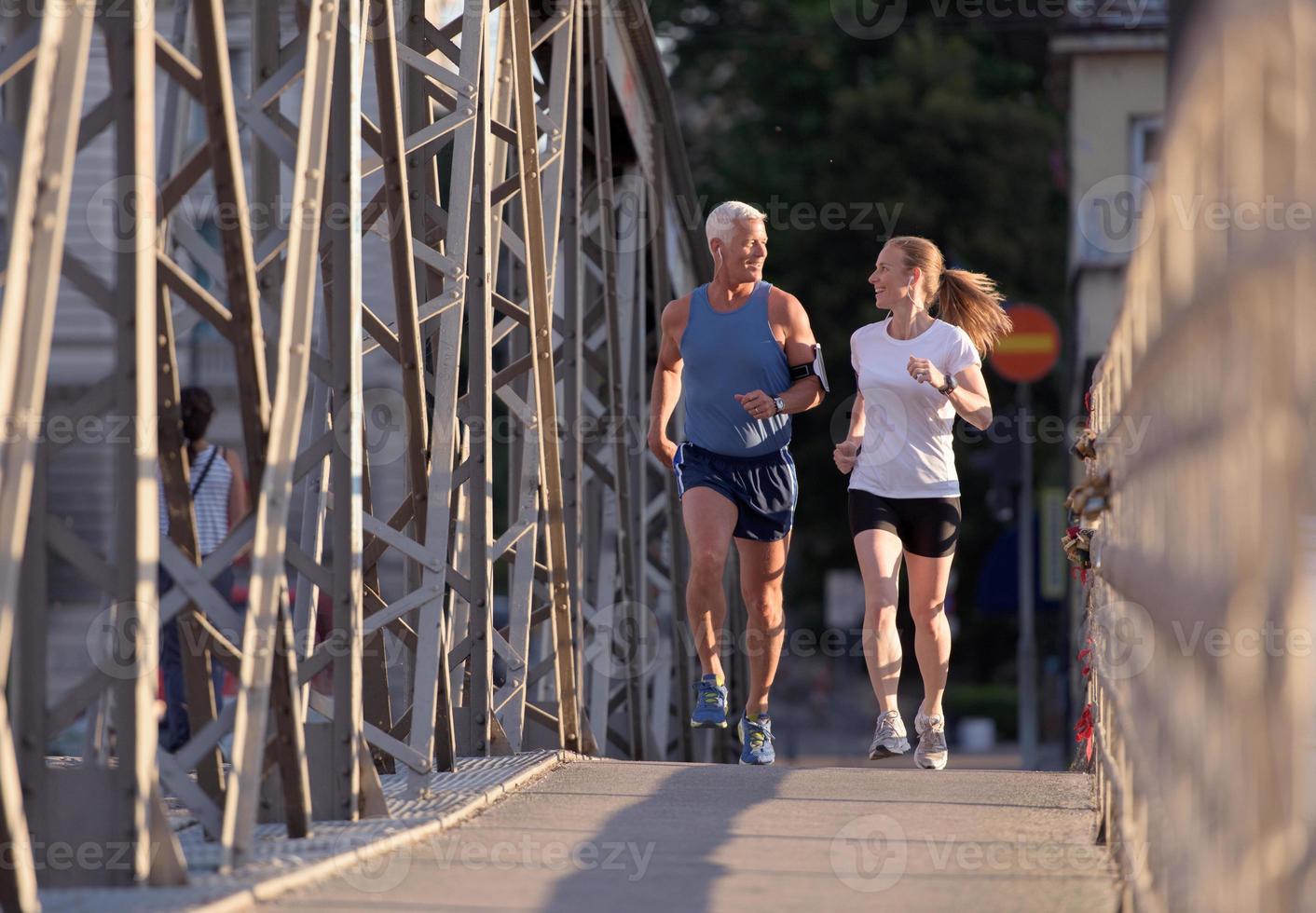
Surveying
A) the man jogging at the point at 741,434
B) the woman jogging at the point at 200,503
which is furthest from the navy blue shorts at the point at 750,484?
the woman jogging at the point at 200,503

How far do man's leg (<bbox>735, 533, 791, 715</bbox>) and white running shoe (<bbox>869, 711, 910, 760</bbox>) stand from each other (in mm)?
468

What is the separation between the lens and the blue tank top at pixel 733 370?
780 cm

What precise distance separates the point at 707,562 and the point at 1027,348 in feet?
55.9

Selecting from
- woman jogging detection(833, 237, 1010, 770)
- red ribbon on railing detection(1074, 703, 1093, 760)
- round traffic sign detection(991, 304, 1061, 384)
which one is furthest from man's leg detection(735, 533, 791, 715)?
round traffic sign detection(991, 304, 1061, 384)

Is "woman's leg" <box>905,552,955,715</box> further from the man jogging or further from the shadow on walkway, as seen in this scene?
the shadow on walkway

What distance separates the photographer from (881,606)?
7715 millimetres

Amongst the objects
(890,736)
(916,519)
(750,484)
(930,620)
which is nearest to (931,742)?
(890,736)

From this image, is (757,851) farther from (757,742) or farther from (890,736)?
(757,742)

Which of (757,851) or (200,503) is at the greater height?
(200,503)

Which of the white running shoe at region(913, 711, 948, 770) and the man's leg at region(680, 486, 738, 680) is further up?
the man's leg at region(680, 486, 738, 680)

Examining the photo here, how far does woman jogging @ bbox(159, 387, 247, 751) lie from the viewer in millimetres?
9406

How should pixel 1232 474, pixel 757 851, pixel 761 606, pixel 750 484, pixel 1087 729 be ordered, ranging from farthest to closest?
pixel 761 606
pixel 750 484
pixel 1087 729
pixel 757 851
pixel 1232 474

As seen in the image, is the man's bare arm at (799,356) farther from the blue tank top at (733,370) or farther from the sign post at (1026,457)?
the sign post at (1026,457)

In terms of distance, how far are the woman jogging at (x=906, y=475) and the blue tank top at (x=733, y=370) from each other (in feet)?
0.99
